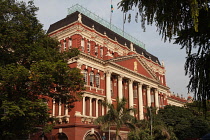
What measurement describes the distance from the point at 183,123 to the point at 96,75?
1969 cm

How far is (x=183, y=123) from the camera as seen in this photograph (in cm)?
4766

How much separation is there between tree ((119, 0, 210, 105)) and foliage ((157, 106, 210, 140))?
39.4 meters

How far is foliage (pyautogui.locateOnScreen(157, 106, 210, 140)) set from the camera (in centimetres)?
4703

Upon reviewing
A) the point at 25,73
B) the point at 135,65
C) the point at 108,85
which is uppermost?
the point at 135,65

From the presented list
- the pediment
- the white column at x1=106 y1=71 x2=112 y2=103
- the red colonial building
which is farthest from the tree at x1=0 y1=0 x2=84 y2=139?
the pediment

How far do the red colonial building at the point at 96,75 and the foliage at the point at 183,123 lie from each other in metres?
4.76

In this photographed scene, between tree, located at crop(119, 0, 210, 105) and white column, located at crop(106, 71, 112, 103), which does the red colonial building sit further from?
tree, located at crop(119, 0, 210, 105)

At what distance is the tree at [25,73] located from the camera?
20.0m

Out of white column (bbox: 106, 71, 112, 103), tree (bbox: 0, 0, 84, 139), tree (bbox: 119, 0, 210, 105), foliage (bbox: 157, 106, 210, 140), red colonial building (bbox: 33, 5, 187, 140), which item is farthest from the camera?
foliage (bbox: 157, 106, 210, 140)

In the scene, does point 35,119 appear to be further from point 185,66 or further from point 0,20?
point 185,66

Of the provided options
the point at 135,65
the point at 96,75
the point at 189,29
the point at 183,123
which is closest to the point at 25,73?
the point at 189,29

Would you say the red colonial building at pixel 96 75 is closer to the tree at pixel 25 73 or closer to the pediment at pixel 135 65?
the pediment at pixel 135 65

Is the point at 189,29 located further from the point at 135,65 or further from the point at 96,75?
the point at 135,65

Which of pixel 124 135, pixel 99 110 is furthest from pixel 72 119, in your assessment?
pixel 124 135
